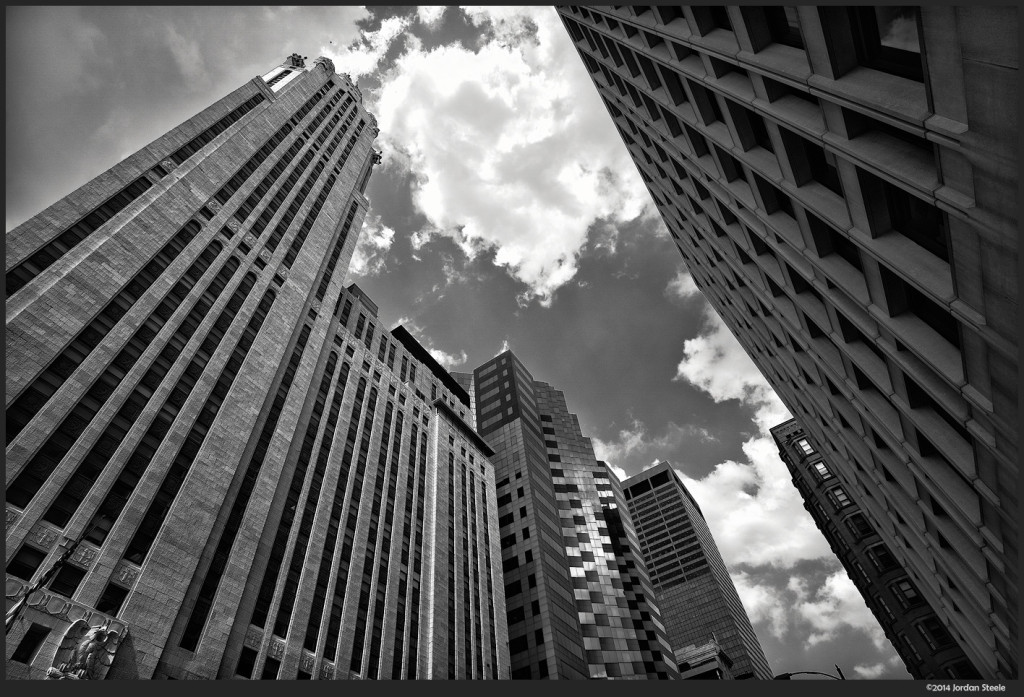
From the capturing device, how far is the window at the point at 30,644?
2214 cm

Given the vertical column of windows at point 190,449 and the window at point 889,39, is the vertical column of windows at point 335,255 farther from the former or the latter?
the window at point 889,39

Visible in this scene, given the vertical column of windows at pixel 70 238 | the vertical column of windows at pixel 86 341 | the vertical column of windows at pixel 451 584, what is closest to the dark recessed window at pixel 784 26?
the vertical column of windows at pixel 86 341

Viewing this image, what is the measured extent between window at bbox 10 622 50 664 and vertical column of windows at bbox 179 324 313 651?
748cm

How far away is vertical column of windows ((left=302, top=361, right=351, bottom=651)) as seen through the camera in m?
38.6

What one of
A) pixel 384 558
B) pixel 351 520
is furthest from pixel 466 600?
pixel 351 520

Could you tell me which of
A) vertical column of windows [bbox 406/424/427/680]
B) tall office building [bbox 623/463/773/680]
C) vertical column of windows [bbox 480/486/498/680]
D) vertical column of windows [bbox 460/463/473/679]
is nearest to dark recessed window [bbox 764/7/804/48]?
vertical column of windows [bbox 406/424/427/680]

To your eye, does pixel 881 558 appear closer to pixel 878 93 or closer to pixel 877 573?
pixel 877 573

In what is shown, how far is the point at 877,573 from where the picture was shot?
190 ft

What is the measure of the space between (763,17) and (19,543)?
3669cm

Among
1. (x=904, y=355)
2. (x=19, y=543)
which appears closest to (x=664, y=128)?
(x=904, y=355)

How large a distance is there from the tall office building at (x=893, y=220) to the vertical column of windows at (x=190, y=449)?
3543cm

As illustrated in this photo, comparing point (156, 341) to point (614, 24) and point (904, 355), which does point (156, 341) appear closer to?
point (614, 24)

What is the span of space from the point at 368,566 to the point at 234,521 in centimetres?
1535

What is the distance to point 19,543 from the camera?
23.8 metres
